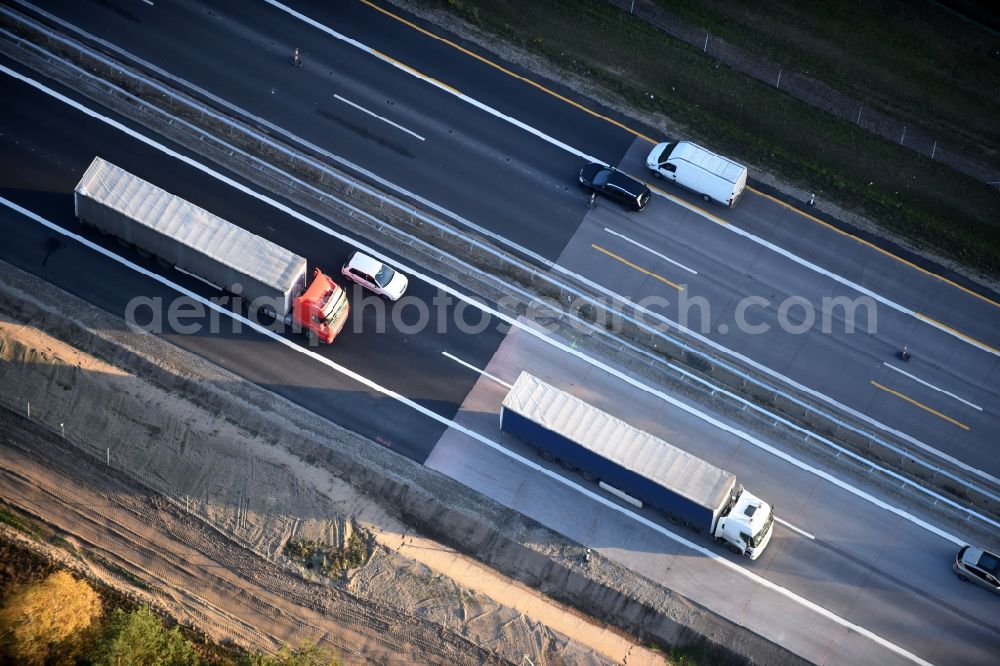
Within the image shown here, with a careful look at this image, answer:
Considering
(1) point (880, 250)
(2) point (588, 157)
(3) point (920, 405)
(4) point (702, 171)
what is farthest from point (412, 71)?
(3) point (920, 405)

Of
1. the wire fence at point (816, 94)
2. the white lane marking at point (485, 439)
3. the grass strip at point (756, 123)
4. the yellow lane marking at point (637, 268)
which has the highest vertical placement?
the wire fence at point (816, 94)

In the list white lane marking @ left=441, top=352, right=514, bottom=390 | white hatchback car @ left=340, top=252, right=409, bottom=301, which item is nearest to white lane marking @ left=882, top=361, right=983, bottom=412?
white lane marking @ left=441, top=352, right=514, bottom=390

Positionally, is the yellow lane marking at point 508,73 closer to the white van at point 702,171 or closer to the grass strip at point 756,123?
the grass strip at point 756,123

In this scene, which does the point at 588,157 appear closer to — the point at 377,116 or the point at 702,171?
the point at 702,171

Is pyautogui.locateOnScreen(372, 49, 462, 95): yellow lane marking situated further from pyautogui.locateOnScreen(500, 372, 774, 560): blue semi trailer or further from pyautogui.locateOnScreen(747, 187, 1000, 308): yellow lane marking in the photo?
pyautogui.locateOnScreen(500, 372, 774, 560): blue semi trailer

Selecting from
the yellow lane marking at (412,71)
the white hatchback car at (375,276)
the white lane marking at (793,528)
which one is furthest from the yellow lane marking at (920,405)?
the yellow lane marking at (412,71)

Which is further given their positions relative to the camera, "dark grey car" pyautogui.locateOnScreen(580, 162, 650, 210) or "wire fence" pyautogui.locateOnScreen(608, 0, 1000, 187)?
"wire fence" pyautogui.locateOnScreen(608, 0, 1000, 187)

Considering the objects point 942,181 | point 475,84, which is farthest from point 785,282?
point 475,84
